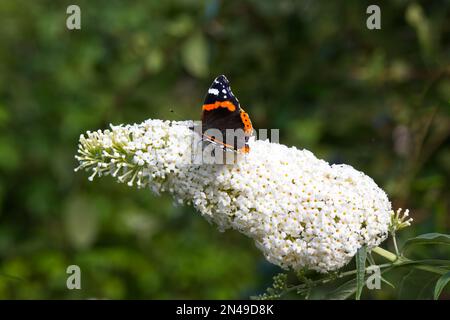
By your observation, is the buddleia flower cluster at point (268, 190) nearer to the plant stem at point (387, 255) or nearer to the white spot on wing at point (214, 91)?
the plant stem at point (387, 255)

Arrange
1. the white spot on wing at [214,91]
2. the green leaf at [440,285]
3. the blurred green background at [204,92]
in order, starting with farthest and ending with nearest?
the blurred green background at [204,92] → the white spot on wing at [214,91] → the green leaf at [440,285]

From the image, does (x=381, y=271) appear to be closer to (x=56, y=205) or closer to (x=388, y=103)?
(x=388, y=103)

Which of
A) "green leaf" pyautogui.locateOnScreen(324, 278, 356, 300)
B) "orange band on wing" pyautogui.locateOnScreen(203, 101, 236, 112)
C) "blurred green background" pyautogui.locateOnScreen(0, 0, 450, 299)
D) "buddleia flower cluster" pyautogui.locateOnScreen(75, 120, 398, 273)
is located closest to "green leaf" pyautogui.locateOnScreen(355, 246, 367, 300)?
"buddleia flower cluster" pyautogui.locateOnScreen(75, 120, 398, 273)

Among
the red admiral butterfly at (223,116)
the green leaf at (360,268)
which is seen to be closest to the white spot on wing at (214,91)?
the red admiral butterfly at (223,116)

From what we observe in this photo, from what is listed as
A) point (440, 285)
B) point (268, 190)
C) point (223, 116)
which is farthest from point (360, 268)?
point (223, 116)

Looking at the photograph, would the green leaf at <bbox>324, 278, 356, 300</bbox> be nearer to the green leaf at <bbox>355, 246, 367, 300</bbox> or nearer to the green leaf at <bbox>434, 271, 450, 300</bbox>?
the green leaf at <bbox>355, 246, 367, 300</bbox>
